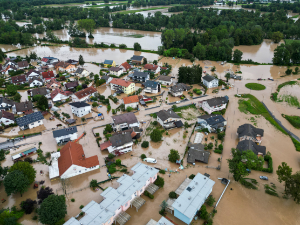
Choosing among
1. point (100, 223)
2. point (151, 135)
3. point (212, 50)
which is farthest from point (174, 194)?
point (212, 50)

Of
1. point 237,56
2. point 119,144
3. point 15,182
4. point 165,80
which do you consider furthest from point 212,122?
point 237,56

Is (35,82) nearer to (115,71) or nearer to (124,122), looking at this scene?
(115,71)

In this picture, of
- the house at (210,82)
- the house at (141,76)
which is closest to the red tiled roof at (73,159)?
the house at (141,76)

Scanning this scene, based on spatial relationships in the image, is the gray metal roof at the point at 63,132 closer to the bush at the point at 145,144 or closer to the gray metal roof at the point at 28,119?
the gray metal roof at the point at 28,119

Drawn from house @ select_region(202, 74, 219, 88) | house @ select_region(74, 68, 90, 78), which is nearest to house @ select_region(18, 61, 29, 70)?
house @ select_region(74, 68, 90, 78)

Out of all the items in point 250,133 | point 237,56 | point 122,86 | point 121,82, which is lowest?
point 250,133

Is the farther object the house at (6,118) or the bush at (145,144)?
the house at (6,118)
